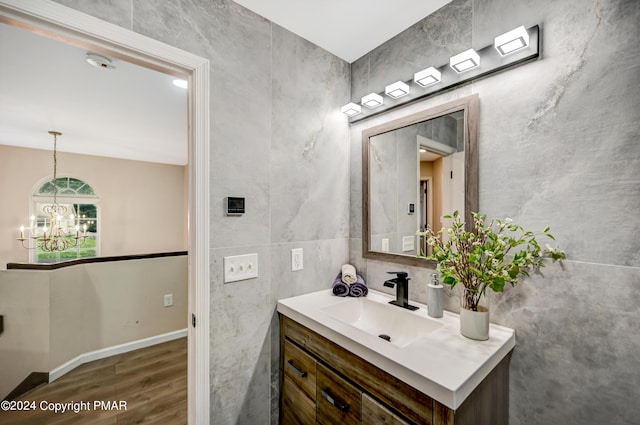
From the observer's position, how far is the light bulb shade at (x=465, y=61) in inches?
46.5

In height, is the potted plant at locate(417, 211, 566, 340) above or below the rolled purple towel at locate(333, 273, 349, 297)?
above

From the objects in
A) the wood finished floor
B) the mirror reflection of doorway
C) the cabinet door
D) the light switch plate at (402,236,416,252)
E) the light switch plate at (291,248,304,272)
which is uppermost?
the mirror reflection of doorway

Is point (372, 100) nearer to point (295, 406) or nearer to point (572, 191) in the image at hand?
point (572, 191)

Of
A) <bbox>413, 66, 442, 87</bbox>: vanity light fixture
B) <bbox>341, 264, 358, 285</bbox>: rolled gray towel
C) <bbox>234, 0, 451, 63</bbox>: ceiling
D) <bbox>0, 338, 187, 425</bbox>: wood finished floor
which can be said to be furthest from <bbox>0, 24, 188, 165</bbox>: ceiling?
<bbox>0, 338, 187, 425</bbox>: wood finished floor

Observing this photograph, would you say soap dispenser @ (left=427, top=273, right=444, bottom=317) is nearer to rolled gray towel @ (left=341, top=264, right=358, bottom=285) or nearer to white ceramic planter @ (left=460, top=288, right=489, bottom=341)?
white ceramic planter @ (left=460, top=288, right=489, bottom=341)

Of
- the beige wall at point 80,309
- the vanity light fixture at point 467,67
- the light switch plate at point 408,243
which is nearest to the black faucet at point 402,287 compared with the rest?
the light switch plate at point 408,243

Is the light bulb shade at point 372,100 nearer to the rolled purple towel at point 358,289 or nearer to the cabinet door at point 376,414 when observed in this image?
the rolled purple towel at point 358,289

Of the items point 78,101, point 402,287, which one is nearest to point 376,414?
point 402,287

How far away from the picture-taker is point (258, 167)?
4.69 ft

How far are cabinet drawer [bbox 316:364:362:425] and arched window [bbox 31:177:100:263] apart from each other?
212 inches

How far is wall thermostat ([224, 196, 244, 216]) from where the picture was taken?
1.31 metres

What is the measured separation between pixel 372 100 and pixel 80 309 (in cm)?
337

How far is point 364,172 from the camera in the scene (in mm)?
1764

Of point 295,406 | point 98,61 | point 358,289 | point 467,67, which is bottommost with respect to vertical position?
point 295,406
